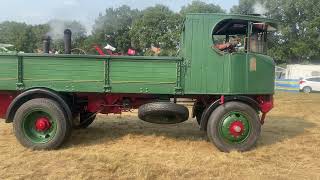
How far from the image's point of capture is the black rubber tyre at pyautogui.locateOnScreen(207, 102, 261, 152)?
27.8ft

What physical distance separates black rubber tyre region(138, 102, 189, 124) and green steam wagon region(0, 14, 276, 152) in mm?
18

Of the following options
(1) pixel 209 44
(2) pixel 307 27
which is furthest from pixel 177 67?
(2) pixel 307 27

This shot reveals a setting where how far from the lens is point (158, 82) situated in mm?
8422

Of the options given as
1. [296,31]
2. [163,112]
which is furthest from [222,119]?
[296,31]

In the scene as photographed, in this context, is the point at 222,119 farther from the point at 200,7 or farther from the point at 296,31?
the point at 296,31

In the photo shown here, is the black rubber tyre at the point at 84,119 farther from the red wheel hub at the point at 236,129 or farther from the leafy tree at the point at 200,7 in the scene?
the leafy tree at the point at 200,7

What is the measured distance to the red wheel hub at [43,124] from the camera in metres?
8.44

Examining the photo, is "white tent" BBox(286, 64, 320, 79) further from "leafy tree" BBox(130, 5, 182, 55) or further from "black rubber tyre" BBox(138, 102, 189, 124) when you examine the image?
"black rubber tyre" BBox(138, 102, 189, 124)

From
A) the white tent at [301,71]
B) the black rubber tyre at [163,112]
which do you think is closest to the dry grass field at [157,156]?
the black rubber tyre at [163,112]

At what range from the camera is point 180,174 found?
6750 millimetres

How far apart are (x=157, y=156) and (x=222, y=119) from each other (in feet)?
4.64

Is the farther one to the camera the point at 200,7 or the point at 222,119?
the point at 200,7

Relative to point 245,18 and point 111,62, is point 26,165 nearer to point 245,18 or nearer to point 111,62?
point 111,62

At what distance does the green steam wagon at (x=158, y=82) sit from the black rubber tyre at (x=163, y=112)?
18mm
